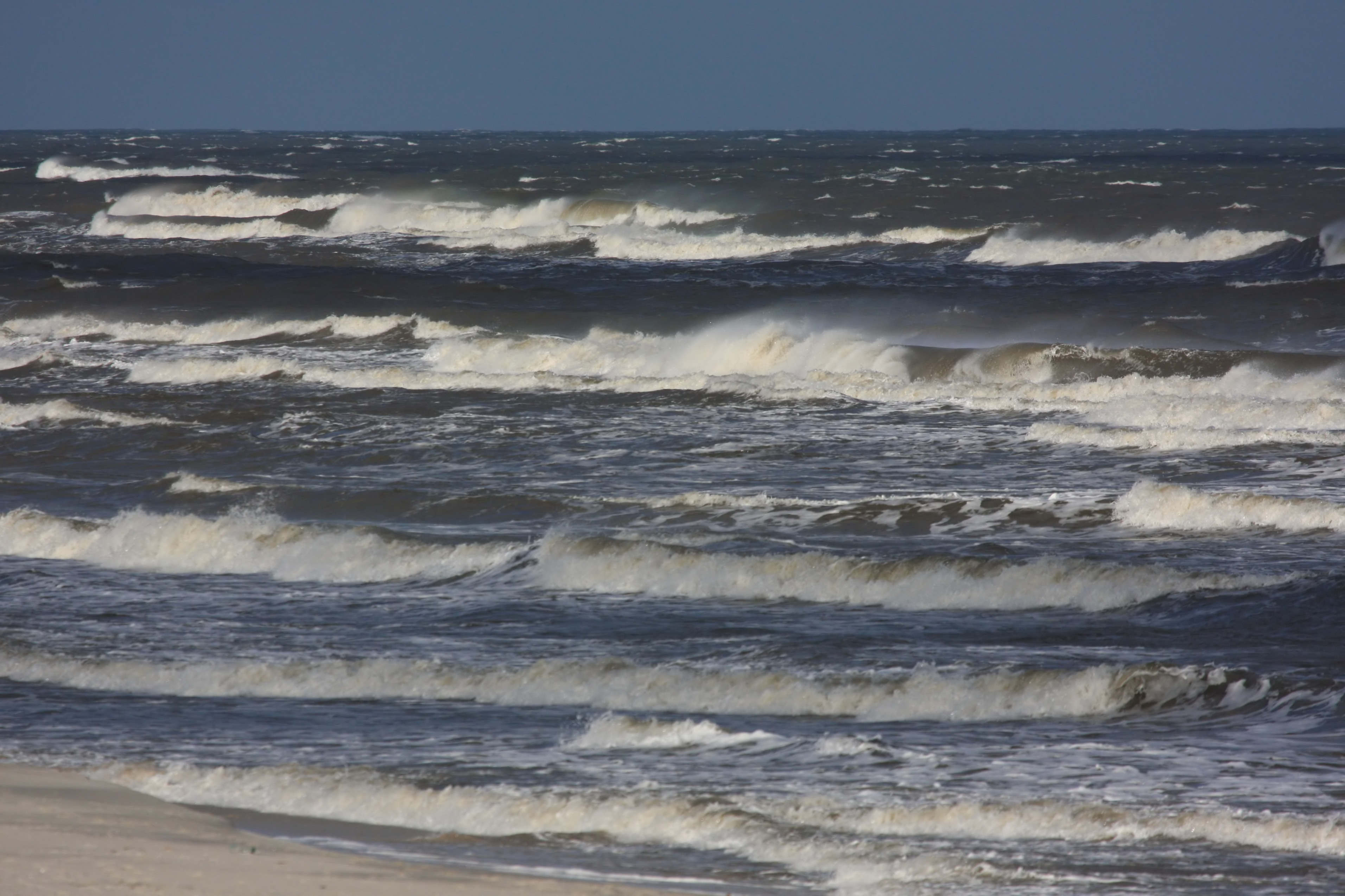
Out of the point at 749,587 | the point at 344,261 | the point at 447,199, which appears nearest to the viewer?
the point at 749,587

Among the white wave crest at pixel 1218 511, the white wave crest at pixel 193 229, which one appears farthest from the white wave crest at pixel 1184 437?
the white wave crest at pixel 193 229

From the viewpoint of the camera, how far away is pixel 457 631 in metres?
10.8

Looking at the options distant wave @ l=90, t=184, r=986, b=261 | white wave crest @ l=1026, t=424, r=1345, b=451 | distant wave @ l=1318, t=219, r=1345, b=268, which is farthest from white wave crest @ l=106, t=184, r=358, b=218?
white wave crest @ l=1026, t=424, r=1345, b=451

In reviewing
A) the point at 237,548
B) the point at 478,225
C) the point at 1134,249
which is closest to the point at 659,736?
the point at 237,548

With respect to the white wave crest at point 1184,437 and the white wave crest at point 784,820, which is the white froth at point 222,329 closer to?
the white wave crest at point 1184,437

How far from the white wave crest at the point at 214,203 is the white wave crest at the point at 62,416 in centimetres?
4639

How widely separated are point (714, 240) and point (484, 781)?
4270 cm

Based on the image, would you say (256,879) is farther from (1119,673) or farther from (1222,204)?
(1222,204)

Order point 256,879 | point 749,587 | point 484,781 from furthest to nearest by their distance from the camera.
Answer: point 749,587, point 484,781, point 256,879

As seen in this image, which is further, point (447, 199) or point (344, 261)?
point (447, 199)

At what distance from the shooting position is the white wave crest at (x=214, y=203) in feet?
220

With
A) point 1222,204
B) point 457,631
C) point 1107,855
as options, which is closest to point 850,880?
point 1107,855

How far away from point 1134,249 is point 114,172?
71.4 metres

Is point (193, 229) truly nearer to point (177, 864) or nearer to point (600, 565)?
point (600, 565)
